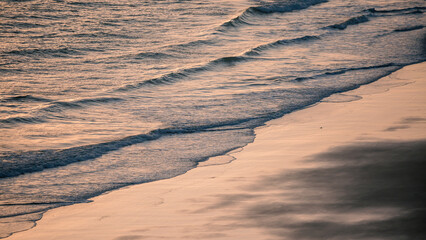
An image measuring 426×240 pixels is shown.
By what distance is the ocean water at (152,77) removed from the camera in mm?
6336

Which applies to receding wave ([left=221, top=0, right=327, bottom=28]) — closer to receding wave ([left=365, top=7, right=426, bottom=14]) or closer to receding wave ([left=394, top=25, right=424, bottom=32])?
receding wave ([left=365, top=7, right=426, bottom=14])

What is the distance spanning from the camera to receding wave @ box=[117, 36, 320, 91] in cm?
1065

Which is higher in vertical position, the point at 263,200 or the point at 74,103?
the point at 74,103

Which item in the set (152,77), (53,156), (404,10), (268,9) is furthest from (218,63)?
(404,10)

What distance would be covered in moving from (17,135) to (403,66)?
723 centimetres

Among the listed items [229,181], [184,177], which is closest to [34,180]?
[184,177]

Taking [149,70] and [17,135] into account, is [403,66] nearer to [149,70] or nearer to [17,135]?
[149,70]

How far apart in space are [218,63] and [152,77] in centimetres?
183

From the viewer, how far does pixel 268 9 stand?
19781 millimetres

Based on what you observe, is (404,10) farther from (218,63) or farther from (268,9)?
(218,63)

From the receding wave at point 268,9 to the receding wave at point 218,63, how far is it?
8.91ft

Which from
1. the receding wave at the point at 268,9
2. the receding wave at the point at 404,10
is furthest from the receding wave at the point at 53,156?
the receding wave at the point at 404,10

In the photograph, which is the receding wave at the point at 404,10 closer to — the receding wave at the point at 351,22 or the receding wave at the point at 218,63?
the receding wave at the point at 351,22

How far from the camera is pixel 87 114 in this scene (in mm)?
8602
